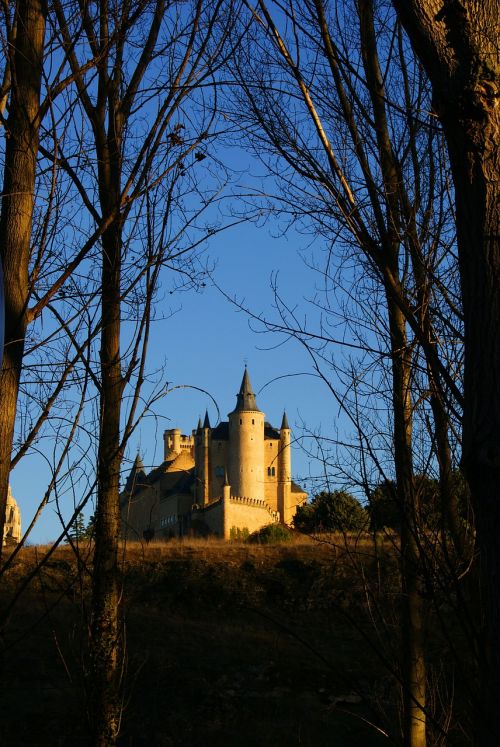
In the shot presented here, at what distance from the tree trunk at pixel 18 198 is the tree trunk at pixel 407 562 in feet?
5.91

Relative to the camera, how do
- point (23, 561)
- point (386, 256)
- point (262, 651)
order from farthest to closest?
point (23, 561) → point (262, 651) → point (386, 256)

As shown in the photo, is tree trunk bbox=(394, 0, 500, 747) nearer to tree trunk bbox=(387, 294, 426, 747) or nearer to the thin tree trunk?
the thin tree trunk

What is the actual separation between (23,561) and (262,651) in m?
8.76

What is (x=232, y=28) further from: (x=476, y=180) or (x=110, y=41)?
(x=476, y=180)

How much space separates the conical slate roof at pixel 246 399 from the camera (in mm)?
75812

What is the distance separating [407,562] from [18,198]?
2.50m

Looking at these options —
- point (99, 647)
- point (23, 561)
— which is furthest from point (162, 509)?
point (99, 647)

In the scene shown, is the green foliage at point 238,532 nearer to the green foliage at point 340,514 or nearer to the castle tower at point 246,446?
the castle tower at point 246,446

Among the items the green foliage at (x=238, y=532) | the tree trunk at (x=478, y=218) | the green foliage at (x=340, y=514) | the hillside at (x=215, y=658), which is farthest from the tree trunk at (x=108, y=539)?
the green foliage at (x=238, y=532)

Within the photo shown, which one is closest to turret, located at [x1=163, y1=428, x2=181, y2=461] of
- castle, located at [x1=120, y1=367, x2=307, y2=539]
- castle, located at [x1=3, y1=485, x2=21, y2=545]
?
castle, located at [x1=120, y1=367, x2=307, y2=539]

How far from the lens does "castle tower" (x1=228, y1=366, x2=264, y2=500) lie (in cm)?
7294

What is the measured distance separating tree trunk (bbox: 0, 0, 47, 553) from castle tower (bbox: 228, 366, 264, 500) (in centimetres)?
6902

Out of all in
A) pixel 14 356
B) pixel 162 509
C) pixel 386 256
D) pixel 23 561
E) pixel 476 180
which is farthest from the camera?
pixel 162 509

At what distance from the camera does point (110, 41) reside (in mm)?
4406
